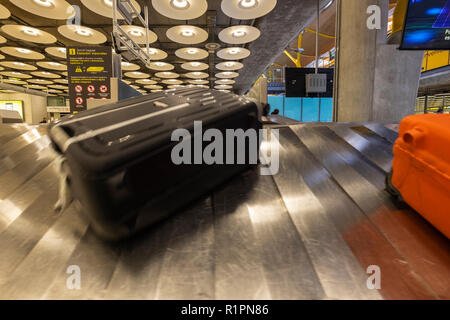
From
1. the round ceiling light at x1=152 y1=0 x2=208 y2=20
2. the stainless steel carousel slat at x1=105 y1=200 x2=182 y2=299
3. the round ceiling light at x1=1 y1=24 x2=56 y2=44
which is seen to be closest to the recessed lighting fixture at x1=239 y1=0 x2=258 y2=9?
the round ceiling light at x1=152 y1=0 x2=208 y2=20

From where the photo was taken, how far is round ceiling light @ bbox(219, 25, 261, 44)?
5.30 metres

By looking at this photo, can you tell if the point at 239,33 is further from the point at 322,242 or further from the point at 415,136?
the point at 322,242

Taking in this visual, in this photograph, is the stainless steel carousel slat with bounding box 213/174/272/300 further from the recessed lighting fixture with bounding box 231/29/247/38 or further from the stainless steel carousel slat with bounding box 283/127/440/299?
the recessed lighting fixture with bounding box 231/29/247/38

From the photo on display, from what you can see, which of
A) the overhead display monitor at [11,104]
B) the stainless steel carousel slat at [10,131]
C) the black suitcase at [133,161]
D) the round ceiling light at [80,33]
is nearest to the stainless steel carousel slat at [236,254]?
the black suitcase at [133,161]

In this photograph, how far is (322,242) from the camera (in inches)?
37.2

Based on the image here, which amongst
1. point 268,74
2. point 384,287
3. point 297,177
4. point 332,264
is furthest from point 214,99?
point 268,74

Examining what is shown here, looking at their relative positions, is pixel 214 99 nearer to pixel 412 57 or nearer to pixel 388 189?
pixel 388 189

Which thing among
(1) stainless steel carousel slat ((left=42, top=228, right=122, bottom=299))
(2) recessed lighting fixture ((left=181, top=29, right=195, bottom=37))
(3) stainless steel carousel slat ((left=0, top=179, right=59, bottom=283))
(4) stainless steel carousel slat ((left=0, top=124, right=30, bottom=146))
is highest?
(2) recessed lighting fixture ((left=181, top=29, right=195, bottom=37))

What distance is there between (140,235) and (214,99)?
0.83 m

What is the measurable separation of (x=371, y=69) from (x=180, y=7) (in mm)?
3515

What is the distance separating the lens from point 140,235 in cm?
98

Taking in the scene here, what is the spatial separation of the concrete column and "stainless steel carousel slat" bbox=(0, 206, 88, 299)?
337cm
